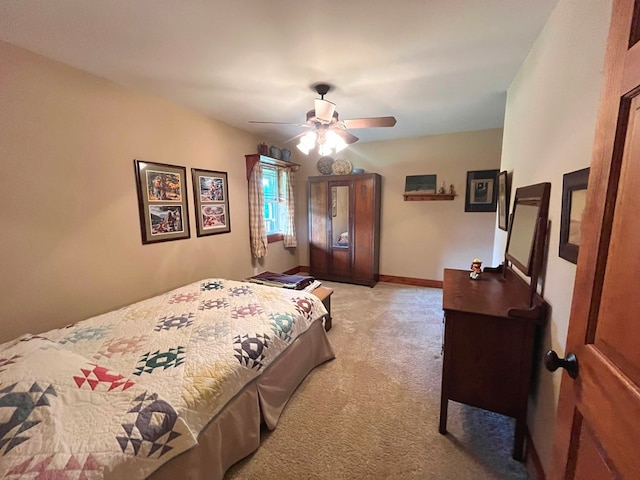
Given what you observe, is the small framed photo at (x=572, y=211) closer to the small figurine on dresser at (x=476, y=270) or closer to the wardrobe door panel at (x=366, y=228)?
the small figurine on dresser at (x=476, y=270)

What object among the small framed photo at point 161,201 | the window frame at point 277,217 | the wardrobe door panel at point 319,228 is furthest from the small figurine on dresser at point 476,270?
the window frame at point 277,217

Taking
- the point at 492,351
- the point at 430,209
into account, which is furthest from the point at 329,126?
the point at 430,209

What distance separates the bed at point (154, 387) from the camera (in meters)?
0.88

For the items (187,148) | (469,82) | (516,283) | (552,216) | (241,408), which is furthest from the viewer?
(187,148)

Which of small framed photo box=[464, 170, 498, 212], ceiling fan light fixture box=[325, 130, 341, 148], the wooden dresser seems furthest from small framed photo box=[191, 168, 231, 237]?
small framed photo box=[464, 170, 498, 212]

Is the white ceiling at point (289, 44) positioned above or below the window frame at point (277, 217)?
above

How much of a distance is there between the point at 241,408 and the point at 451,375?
120cm

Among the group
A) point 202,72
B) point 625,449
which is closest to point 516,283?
point 625,449

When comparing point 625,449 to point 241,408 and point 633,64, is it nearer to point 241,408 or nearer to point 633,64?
point 633,64

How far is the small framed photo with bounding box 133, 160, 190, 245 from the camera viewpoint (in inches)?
96.0

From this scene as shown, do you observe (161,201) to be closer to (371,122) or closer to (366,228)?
(371,122)

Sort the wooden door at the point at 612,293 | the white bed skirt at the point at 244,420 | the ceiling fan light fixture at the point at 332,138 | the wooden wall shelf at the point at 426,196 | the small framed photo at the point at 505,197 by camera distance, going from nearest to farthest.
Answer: the wooden door at the point at 612,293 < the white bed skirt at the point at 244,420 < the small framed photo at the point at 505,197 < the ceiling fan light fixture at the point at 332,138 < the wooden wall shelf at the point at 426,196

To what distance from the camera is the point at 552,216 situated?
52.1 inches

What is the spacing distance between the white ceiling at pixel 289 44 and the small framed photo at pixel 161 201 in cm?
71
